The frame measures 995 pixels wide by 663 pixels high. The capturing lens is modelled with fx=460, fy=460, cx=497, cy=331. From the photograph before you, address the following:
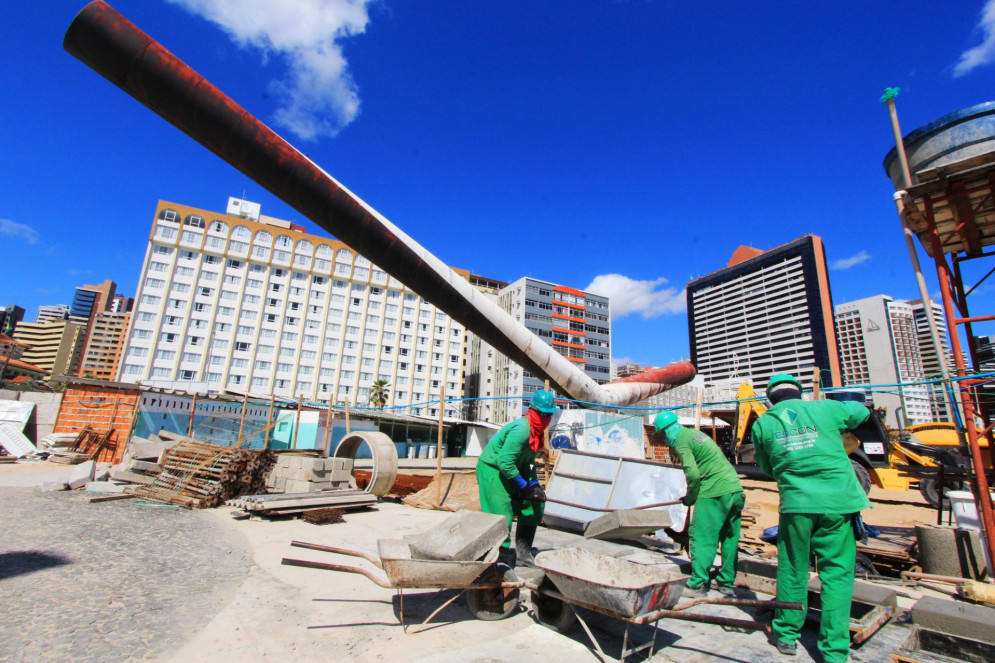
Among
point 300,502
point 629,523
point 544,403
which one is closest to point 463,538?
point 544,403

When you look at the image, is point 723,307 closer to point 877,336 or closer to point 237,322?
point 877,336

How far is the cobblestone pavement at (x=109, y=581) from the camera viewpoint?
114 inches

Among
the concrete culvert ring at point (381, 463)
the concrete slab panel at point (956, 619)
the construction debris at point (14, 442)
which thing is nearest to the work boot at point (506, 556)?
the concrete slab panel at point (956, 619)

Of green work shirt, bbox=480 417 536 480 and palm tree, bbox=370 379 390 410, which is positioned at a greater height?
palm tree, bbox=370 379 390 410

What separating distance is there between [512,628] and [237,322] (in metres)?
58.5

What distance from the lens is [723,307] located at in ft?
388

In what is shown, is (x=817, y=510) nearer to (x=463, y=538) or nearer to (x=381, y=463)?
(x=463, y=538)

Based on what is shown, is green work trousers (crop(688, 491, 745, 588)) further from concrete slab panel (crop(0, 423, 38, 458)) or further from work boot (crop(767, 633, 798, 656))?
concrete slab panel (crop(0, 423, 38, 458))

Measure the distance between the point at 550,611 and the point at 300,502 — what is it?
5.82 metres

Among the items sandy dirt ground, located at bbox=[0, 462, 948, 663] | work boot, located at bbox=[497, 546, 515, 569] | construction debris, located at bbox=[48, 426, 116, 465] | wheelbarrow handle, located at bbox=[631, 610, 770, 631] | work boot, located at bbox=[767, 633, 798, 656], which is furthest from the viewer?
construction debris, located at bbox=[48, 426, 116, 465]

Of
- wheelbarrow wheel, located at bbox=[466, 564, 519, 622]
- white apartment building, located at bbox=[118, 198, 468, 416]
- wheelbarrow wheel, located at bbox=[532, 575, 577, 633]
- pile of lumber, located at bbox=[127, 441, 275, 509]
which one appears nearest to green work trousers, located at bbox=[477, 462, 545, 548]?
wheelbarrow wheel, located at bbox=[466, 564, 519, 622]

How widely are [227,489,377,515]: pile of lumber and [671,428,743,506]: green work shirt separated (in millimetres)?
6144

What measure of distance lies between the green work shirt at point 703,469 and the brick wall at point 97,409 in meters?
19.6

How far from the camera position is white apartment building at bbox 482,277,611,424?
69.2 metres
